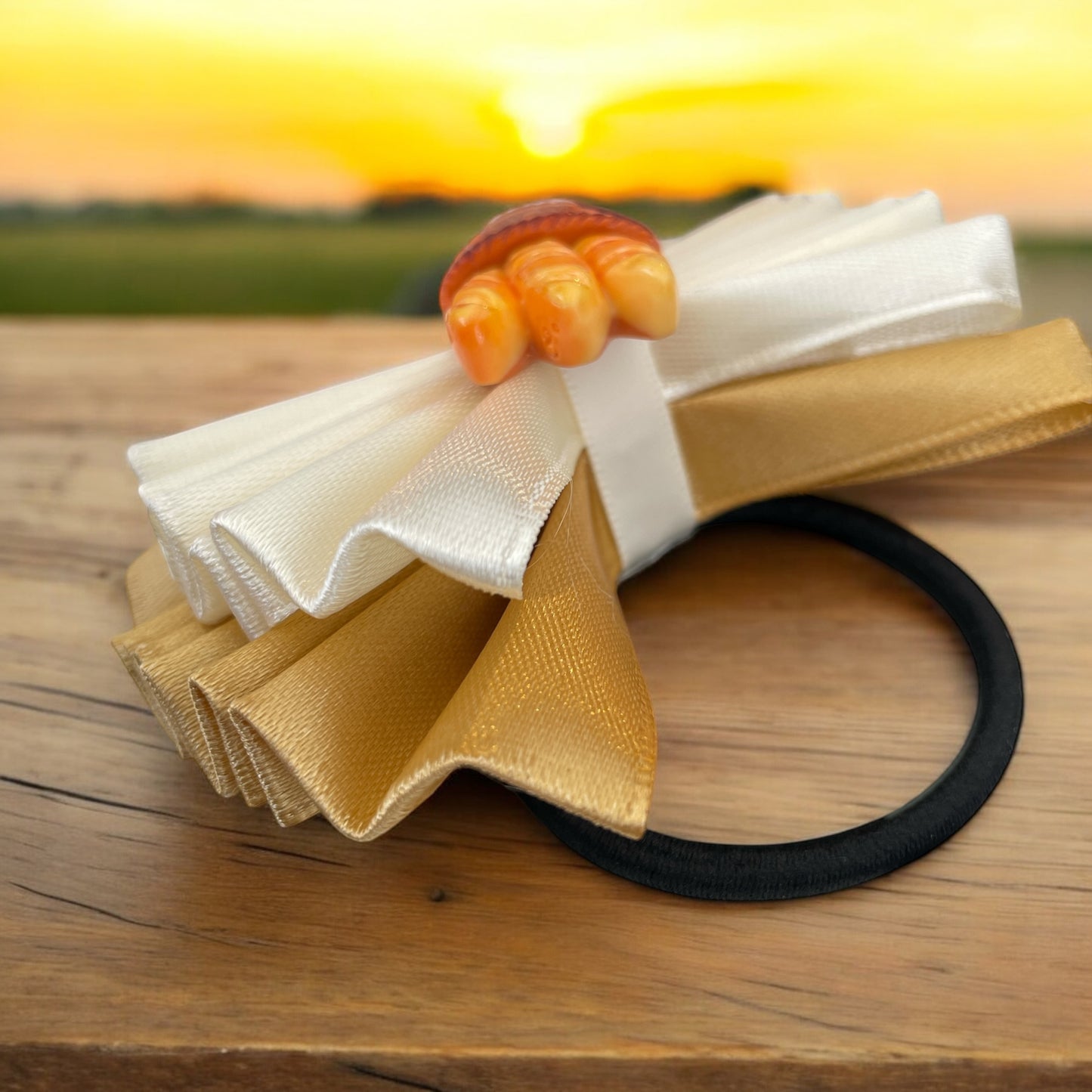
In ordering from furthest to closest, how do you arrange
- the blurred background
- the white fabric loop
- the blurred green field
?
the blurred green field < the blurred background < the white fabric loop

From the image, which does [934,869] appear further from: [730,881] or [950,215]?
[950,215]

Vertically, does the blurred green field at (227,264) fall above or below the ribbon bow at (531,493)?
below

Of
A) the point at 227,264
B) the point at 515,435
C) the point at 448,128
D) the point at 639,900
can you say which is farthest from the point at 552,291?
the point at 227,264

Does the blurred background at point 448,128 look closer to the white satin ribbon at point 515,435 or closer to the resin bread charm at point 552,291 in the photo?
the white satin ribbon at point 515,435

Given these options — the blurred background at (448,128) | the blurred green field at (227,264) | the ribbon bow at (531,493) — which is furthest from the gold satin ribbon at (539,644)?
the blurred green field at (227,264)

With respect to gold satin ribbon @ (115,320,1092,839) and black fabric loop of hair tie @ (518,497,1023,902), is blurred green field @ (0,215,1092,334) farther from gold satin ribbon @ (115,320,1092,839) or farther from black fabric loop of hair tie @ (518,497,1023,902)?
black fabric loop of hair tie @ (518,497,1023,902)

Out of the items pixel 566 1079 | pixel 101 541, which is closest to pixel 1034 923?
pixel 566 1079

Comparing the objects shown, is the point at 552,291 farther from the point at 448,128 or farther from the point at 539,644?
the point at 448,128

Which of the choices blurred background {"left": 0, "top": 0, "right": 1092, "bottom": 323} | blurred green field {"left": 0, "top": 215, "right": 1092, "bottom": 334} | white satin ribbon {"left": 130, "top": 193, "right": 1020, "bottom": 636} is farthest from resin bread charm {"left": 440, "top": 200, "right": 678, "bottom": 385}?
blurred green field {"left": 0, "top": 215, "right": 1092, "bottom": 334}

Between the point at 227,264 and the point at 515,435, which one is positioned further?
the point at 227,264
